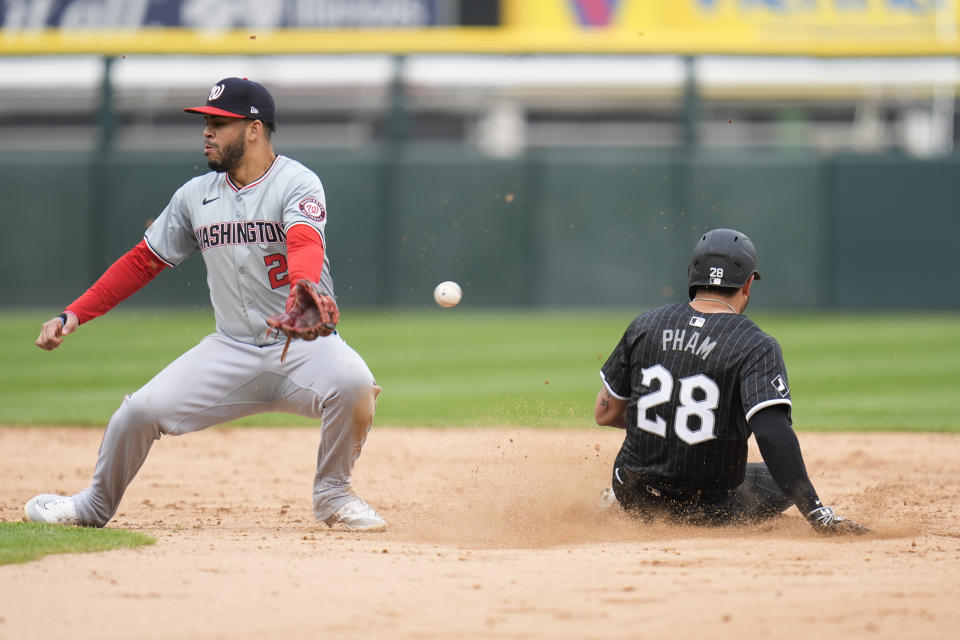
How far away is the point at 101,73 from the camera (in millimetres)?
14359

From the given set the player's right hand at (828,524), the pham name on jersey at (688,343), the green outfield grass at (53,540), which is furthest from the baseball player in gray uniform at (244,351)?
the player's right hand at (828,524)

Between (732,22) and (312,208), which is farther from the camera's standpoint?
(732,22)

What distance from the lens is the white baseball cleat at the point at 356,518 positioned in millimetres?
4473

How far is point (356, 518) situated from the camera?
4.48 meters

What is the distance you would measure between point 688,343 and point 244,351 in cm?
159

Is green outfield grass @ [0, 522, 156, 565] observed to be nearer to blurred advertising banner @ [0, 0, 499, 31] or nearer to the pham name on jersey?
the pham name on jersey

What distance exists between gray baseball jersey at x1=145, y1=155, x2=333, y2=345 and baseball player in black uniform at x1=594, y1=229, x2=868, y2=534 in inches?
47.0

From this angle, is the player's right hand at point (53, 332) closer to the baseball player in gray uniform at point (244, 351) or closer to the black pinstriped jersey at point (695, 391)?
the baseball player in gray uniform at point (244, 351)

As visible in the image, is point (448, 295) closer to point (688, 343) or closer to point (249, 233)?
point (249, 233)

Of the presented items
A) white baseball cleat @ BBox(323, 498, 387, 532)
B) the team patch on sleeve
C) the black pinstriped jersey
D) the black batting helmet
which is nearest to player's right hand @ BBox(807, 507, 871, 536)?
the black pinstriped jersey

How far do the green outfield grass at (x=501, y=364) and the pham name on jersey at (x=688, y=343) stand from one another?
9.46 feet

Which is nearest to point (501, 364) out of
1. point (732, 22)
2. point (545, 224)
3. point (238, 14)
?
point (545, 224)

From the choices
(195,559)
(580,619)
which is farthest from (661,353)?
(195,559)

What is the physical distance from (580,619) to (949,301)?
12385mm
